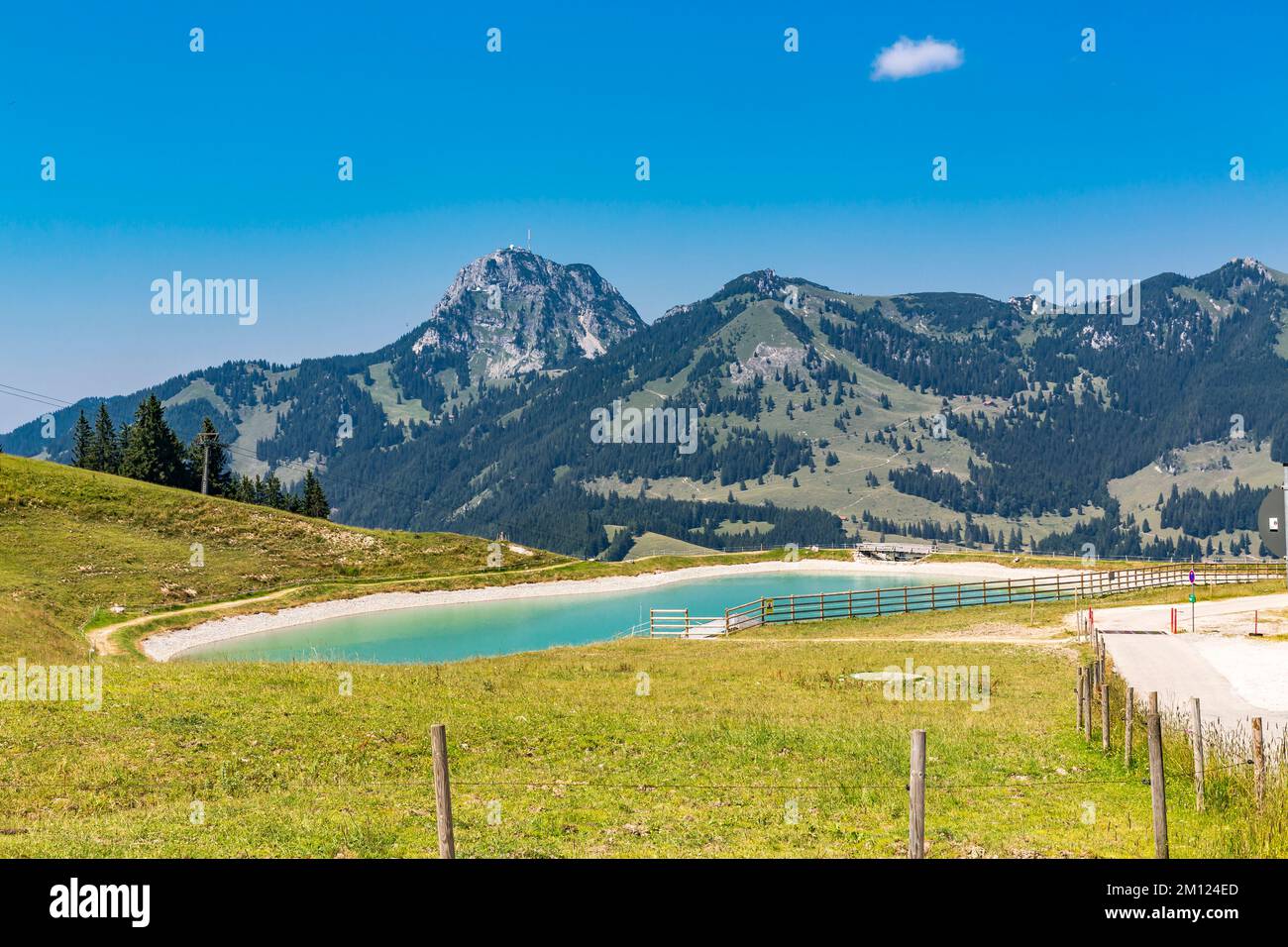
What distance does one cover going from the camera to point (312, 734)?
2267 cm

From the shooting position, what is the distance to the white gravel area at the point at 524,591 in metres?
71.6

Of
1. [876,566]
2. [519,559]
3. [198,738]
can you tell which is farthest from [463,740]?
[876,566]

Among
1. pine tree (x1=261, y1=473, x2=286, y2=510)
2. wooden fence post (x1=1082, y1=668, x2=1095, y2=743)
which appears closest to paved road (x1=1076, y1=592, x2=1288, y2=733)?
wooden fence post (x1=1082, y1=668, x2=1095, y2=743)

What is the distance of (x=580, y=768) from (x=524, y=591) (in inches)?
3532

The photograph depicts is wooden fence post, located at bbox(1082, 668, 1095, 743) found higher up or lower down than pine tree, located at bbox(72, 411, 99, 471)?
lower down

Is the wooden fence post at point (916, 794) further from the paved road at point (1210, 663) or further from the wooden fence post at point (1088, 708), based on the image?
the paved road at point (1210, 663)

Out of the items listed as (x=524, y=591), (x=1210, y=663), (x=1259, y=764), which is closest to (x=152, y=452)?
(x=524, y=591)

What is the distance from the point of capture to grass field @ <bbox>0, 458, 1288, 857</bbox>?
15.4 meters

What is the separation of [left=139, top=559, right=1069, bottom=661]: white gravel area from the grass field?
29.9 meters

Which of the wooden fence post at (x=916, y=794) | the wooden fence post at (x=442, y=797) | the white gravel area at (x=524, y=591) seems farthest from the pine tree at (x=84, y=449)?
the wooden fence post at (x=916, y=794)

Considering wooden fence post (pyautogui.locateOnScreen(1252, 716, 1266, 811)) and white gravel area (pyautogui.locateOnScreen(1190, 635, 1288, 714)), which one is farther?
white gravel area (pyautogui.locateOnScreen(1190, 635, 1288, 714))

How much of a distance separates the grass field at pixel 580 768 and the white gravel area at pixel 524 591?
29.9 metres

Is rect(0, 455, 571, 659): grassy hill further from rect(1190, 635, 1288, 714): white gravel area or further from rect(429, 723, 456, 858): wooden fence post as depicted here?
rect(1190, 635, 1288, 714): white gravel area
